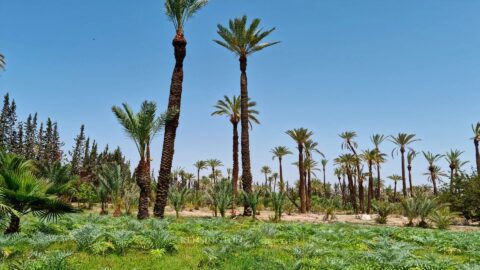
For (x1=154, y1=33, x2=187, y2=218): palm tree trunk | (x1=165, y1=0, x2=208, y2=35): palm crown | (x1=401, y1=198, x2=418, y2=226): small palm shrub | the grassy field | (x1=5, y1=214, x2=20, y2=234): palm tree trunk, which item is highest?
(x1=165, y1=0, x2=208, y2=35): palm crown

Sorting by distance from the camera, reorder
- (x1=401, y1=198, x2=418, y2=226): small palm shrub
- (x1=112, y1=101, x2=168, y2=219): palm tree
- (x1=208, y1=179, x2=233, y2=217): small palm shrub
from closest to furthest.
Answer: (x1=112, y1=101, x2=168, y2=219): palm tree, (x1=208, y1=179, x2=233, y2=217): small palm shrub, (x1=401, y1=198, x2=418, y2=226): small palm shrub

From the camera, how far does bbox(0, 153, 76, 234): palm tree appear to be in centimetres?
1007

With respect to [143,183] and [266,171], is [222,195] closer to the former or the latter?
[143,183]

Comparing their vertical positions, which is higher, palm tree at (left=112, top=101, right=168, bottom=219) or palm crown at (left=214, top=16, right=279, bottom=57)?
palm crown at (left=214, top=16, right=279, bottom=57)

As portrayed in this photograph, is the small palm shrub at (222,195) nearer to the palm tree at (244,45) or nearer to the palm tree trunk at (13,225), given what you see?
the palm tree at (244,45)

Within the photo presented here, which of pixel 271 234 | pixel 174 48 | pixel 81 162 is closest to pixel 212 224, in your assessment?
pixel 271 234

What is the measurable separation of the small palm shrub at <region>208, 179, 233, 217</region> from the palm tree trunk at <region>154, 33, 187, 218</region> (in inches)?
201

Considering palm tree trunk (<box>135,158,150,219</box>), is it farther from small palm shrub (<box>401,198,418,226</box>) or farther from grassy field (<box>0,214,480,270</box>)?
small palm shrub (<box>401,198,418,226</box>)

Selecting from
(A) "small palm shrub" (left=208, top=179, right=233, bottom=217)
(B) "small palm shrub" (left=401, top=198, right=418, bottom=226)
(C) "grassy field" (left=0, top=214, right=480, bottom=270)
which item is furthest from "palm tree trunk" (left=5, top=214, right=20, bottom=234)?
(B) "small palm shrub" (left=401, top=198, right=418, bottom=226)

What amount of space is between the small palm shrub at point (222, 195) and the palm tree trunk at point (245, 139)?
125 cm

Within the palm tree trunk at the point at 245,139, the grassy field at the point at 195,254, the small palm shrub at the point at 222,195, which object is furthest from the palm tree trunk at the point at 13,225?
the palm tree trunk at the point at 245,139

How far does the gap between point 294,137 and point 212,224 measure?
29590 millimetres

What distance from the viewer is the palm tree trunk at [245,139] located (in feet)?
89.5

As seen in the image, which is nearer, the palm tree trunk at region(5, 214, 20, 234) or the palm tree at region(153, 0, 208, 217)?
the palm tree trunk at region(5, 214, 20, 234)
